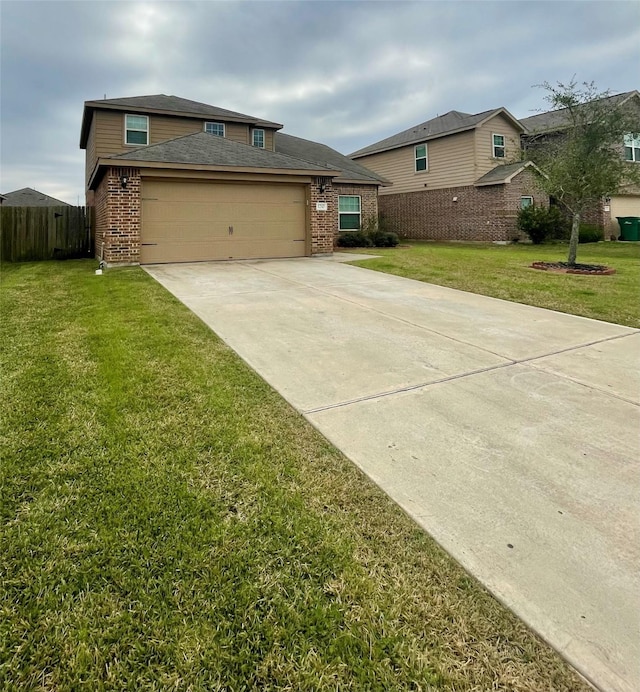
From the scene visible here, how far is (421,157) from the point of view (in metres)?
22.5

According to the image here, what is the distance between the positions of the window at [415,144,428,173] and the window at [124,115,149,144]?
13002 millimetres

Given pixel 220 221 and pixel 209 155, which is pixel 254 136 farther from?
pixel 220 221

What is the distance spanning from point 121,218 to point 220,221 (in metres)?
2.47

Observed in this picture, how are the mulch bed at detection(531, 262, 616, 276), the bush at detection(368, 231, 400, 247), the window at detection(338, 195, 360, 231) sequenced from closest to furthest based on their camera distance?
the mulch bed at detection(531, 262, 616, 276), the bush at detection(368, 231, 400, 247), the window at detection(338, 195, 360, 231)

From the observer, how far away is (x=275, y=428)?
119 inches

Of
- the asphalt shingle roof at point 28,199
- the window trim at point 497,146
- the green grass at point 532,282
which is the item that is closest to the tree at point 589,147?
the green grass at point 532,282

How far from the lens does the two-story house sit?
20.0 metres

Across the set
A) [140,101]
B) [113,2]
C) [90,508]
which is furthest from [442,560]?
[140,101]

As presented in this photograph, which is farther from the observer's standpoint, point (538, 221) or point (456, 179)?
point (456, 179)

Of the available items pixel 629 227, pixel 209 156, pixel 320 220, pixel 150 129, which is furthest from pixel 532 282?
pixel 629 227

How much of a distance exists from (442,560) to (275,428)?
4.71 feet

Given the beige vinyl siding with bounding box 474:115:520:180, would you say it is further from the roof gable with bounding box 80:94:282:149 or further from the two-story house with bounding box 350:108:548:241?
the roof gable with bounding box 80:94:282:149

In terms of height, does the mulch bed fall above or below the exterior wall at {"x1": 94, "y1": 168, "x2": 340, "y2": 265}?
below

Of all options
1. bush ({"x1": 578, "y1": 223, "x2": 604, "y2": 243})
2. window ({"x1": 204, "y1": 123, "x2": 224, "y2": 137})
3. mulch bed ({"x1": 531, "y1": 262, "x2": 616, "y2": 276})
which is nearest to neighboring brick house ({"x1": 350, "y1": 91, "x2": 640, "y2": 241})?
bush ({"x1": 578, "y1": 223, "x2": 604, "y2": 243})
